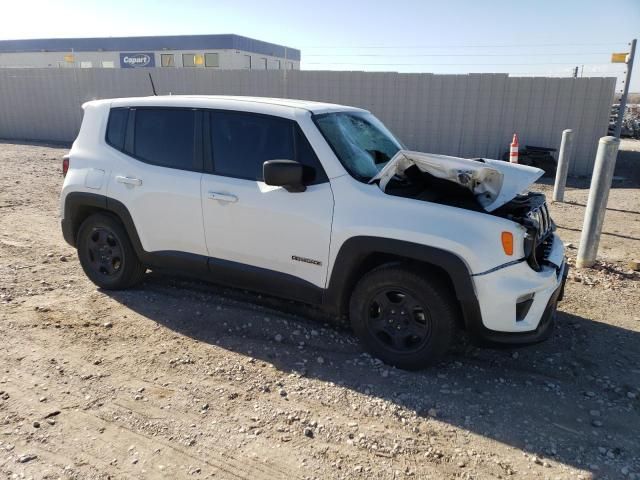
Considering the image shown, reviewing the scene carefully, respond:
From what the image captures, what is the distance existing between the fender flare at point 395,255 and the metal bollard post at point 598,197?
3.11 m

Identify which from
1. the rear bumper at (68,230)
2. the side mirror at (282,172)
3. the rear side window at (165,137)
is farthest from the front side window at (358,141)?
the rear bumper at (68,230)

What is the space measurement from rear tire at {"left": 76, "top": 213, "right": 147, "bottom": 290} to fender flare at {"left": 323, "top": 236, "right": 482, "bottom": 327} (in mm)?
2067

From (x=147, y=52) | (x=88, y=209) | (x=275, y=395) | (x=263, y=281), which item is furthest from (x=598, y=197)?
(x=147, y=52)

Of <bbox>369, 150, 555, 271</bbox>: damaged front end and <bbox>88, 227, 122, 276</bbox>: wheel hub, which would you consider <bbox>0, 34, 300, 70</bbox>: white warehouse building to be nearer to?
<bbox>88, 227, 122, 276</bbox>: wheel hub

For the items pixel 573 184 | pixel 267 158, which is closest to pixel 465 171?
pixel 267 158

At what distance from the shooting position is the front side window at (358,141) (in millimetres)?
3826

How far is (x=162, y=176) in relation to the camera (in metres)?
4.32

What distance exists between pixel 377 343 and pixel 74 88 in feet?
55.9

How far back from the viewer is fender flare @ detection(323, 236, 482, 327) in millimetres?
3316

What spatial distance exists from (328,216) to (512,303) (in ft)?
4.45

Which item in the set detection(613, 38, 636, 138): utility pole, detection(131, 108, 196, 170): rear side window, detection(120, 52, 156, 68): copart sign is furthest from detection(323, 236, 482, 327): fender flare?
detection(120, 52, 156, 68): copart sign

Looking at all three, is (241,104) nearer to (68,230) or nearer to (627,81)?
(68,230)

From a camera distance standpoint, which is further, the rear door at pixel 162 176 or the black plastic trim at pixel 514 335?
the rear door at pixel 162 176

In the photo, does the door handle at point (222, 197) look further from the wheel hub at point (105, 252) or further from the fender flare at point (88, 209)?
the wheel hub at point (105, 252)
